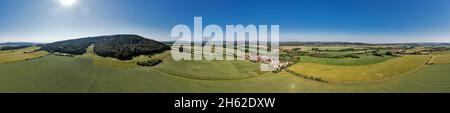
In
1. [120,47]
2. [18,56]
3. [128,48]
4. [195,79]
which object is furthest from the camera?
[120,47]

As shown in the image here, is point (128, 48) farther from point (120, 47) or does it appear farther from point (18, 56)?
point (18, 56)

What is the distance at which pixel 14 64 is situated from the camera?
5962 cm

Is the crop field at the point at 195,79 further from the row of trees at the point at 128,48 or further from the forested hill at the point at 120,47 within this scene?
the forested hill at the point at 120,47

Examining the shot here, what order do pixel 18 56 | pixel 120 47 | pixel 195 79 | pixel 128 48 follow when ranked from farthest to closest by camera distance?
pixel 120 47 < pixel 128 48 < pixel 18 56 < pixel 195 79

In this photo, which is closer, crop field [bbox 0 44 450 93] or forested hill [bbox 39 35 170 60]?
crop field [bbox 0 44 450 93]

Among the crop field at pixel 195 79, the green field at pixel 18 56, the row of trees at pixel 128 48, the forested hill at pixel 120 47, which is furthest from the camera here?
the forested hill at pixel 120 47

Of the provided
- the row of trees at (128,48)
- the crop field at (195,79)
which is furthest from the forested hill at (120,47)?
the crop field at (195,79)

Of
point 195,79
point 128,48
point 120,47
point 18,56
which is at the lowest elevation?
point 195,79

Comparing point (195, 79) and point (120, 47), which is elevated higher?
point (120, 47)

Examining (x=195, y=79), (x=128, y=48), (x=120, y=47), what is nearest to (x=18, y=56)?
(x=120, y=47)

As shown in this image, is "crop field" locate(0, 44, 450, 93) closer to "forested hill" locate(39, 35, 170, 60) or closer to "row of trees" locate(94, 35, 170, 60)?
"row of trees" locate(94, 35, 170, 60)

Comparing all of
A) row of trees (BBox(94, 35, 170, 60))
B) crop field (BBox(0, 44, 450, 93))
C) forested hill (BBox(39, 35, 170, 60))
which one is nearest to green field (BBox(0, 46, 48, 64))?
forested hill (BBox(39, 35, 170, 60))

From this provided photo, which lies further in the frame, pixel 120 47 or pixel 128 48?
pixel 120 47

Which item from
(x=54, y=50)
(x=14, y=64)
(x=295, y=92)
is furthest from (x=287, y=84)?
(x=54, y=50)
